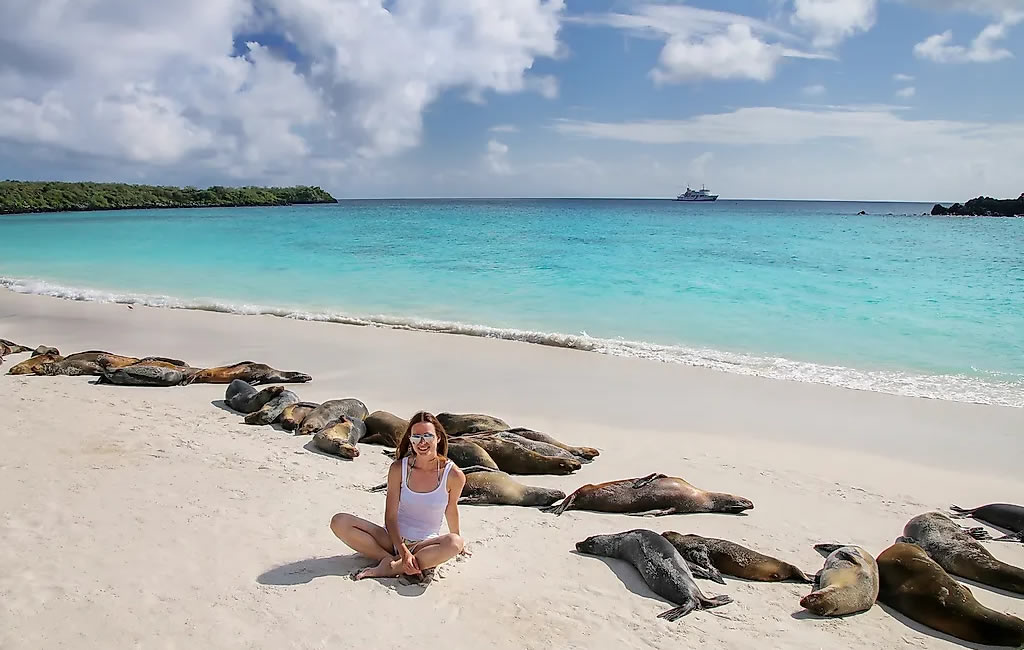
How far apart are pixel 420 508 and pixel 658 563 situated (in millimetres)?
1546

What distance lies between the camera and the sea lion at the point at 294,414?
24.8ft

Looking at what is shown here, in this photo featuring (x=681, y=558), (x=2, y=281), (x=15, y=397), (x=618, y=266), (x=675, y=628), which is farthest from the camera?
(x=618, y=266)

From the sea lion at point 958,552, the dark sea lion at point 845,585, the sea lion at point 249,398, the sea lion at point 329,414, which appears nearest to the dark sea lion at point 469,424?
→ the sea lion at point 329,414

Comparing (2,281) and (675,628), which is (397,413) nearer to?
(675,628)

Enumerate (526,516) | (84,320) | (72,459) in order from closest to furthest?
(526,516), (72,459), (84,320)

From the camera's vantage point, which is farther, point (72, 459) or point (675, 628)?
point (72, 459)

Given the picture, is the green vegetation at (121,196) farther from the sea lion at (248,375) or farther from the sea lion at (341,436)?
the sea lion at (341,436)

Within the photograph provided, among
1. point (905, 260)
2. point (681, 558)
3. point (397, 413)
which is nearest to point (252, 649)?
point (681, 558)

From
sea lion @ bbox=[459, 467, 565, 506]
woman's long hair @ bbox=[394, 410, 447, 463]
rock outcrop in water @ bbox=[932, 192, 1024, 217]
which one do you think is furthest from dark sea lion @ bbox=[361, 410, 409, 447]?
rock outcrop in water @ bbox=[932, 192, 1024, 217]

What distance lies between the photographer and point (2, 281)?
2150cm

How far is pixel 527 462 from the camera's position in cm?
660

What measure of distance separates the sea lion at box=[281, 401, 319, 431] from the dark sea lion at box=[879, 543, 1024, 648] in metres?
5.56

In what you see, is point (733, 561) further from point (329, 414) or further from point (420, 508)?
point (329, 414)

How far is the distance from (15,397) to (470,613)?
704 centimetres
